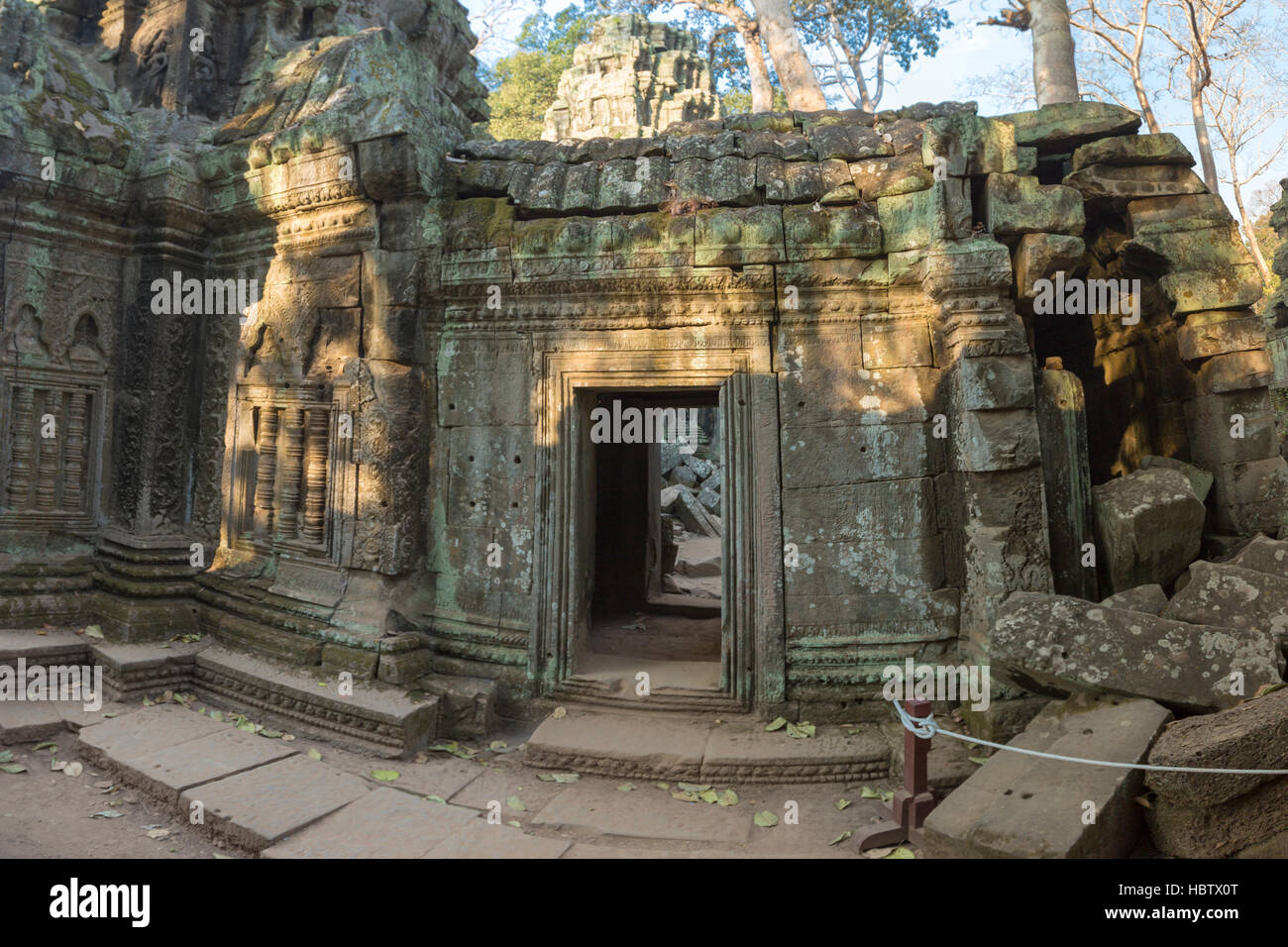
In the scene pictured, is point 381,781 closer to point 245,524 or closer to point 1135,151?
point 245,524

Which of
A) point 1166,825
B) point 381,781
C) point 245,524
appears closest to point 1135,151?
point 1166,825

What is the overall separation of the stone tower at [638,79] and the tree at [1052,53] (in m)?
9.93

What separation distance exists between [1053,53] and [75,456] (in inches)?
489

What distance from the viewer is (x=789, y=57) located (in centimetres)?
1134

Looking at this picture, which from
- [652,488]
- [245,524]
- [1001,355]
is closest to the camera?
[1001,355]

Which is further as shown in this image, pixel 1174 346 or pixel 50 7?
pixel 50 7

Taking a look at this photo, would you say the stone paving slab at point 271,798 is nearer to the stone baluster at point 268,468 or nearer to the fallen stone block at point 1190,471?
the stone baluster at point 268,468

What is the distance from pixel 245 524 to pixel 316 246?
2138mm

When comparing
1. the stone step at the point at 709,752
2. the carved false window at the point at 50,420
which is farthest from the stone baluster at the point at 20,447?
the stone step at the point at 709,752

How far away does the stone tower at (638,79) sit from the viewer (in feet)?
64.2

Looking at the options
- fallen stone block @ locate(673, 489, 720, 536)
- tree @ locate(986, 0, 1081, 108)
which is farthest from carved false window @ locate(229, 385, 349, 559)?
tree @ locate(986, 0, 1081, 108)

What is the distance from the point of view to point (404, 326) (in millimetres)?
5012

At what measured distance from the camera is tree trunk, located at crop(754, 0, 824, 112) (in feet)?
36.9

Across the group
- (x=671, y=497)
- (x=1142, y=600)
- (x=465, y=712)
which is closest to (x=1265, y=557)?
(x=1142, y=600)
